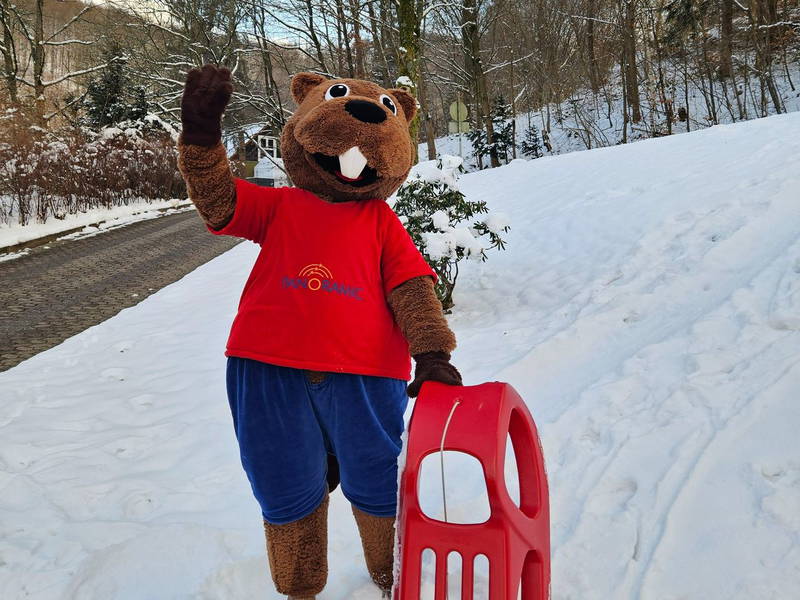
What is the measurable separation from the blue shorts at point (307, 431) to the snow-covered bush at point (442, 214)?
3.07 m

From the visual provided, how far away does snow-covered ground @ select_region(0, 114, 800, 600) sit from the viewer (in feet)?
6.15

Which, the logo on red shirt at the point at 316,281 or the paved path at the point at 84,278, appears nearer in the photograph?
the logo on red shirt at the point at 316,281

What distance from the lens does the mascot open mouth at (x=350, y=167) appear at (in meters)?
1.58

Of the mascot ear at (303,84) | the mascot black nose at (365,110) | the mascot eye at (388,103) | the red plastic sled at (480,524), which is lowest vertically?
the red plastic sled at (480,524)

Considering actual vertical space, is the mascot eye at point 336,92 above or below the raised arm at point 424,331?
above

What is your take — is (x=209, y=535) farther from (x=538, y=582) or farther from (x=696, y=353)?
(x=696, y=353)

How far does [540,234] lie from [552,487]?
4.43 m

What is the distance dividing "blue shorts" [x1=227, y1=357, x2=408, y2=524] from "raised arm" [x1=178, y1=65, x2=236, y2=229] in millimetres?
454

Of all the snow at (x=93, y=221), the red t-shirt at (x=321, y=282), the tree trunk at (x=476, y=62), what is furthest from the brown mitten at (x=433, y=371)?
the tree trunk at (x=476, y=62)

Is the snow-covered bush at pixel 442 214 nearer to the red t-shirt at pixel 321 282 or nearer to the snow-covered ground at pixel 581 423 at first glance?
the snow-covered ground at pixel 581 423

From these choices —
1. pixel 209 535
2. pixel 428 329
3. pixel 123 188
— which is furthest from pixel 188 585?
pixel 123 188

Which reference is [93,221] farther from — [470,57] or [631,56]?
[631,56]

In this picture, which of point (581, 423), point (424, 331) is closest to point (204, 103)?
point (424, 331)

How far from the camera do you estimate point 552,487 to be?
7.43 ft
